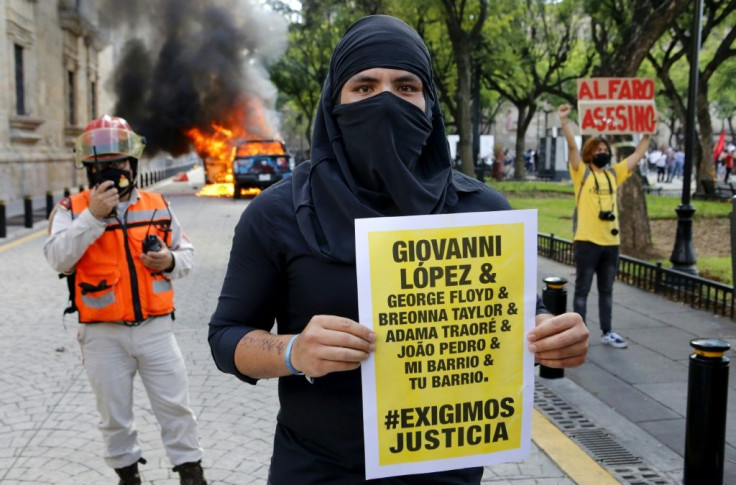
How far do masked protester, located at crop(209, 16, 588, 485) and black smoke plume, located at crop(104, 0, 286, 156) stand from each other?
3827 centimetres

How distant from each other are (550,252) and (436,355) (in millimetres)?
11139

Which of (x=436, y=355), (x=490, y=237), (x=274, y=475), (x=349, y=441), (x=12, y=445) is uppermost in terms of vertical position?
(x=490, y=237)

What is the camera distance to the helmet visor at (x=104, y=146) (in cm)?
395

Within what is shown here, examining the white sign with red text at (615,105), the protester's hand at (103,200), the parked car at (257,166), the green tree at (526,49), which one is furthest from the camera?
the green tree at (526,49)

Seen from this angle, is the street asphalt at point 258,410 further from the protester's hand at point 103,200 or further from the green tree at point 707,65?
the green tree at point 707,65

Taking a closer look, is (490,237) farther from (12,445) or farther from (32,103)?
(32,103)

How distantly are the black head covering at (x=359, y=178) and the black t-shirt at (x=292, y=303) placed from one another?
0.05 m

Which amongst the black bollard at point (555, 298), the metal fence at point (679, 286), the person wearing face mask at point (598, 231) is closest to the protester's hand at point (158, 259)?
the black bollard at point (555, 298)

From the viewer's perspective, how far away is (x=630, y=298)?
931 centimetres

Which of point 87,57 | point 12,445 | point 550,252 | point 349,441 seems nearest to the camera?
point 349,441

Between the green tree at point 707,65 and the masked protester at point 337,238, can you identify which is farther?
the green tree at point 707,65

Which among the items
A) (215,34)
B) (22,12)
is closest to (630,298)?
(22,12)

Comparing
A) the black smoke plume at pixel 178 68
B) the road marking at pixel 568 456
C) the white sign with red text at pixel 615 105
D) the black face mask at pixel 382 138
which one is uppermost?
the black smoke plume at pixel 178 68

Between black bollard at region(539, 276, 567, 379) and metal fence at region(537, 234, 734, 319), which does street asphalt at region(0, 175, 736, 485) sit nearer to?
black bollard at region(539, 276, 567, 379)
